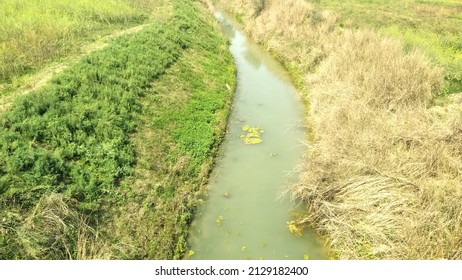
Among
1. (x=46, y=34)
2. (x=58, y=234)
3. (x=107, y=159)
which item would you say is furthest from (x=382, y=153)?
(x=46, y=34)

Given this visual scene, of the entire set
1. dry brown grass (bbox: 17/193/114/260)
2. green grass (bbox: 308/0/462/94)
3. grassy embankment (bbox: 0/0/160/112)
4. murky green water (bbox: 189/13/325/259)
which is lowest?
murky green water (bbox: 189/13/325/259)

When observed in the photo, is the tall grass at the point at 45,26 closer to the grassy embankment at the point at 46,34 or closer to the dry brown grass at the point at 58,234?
the grassy embankment at the point at 46,34

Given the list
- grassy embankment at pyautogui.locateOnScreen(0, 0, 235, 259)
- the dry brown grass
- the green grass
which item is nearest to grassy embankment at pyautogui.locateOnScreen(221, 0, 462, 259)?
the green grass

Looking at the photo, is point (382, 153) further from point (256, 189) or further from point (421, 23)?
point (421, 23)

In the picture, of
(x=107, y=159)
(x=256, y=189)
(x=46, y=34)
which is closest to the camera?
(x=107, y=159)

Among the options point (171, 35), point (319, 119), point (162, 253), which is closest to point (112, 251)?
point (162, 253)

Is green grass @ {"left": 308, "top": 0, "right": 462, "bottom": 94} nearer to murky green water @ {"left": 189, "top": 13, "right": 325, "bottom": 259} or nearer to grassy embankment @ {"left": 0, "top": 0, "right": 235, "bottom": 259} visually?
murky green water @ {"left": 189, "top": 13, "right": 325, "bottom": 259}
